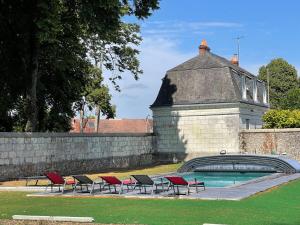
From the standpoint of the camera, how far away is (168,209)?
12477 millimetres

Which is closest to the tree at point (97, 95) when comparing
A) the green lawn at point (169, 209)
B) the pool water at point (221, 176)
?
the pool water at point (221, 176)

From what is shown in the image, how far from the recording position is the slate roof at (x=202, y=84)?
35875 millimetres

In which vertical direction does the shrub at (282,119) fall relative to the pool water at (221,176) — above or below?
above

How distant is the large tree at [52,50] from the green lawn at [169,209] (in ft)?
36.4

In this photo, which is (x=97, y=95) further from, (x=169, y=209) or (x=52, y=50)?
(x=169, y=209)

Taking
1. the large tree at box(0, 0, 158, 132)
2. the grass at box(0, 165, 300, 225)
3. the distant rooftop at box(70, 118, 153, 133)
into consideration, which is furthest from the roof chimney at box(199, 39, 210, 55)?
the distant rooftop at box(70, 118, 153, 133)

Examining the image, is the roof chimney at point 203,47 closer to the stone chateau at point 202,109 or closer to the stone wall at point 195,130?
the stone chateau at point 202,109

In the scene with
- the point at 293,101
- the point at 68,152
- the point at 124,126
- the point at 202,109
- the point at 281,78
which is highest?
the point at 281,78

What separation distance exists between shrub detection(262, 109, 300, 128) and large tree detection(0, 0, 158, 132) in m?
10.5

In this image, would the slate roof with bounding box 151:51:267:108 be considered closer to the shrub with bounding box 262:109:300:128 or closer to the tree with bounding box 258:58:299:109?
the shrub with bounding box 262:109:300:128

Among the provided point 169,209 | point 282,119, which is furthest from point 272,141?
point 169,209

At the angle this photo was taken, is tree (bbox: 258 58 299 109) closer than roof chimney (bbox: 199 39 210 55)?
No

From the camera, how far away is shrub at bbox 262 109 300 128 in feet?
118

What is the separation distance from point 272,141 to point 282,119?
2.96 metres
